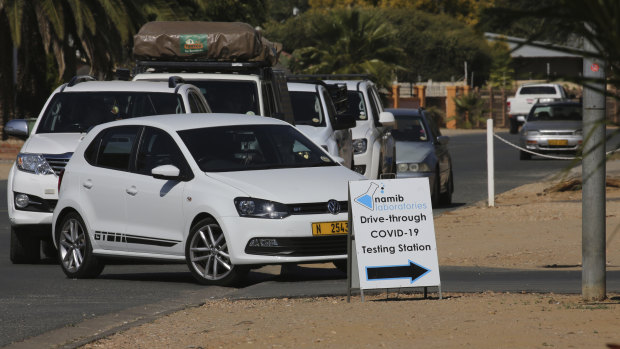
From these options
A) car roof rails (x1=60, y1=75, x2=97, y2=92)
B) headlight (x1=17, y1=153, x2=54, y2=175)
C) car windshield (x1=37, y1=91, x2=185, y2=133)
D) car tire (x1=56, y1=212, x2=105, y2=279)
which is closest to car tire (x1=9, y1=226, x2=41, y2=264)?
headlight (x1=17, y1=153, x2=54, y2=175)

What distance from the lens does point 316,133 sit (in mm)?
17766

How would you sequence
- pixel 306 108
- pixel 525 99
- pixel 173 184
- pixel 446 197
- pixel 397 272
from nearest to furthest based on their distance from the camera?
pixel 397 272, pixel 173 184, pixel 306 108, pixel 446 197, pixel 525 99

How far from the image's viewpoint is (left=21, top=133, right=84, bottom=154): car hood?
45.2 ft

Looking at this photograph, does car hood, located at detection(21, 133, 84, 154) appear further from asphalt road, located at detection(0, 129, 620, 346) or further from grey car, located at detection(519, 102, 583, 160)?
grey car, located at detection(519, 102, 583, 160)

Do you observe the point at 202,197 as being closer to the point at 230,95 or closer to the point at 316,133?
the point at 230,95

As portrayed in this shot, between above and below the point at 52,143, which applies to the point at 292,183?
below

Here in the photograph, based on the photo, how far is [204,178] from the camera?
38.3 feet

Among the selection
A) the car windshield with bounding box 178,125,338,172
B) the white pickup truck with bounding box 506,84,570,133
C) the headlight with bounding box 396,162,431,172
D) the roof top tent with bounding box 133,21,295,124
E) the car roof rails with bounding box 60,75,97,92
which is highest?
the roof top tent with bounding box 133,21,295,124

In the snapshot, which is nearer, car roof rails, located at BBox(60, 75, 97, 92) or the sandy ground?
the sandy ground

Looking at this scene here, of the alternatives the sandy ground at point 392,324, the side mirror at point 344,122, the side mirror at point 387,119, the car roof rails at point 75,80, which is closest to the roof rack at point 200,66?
the side mirror at point 344,122

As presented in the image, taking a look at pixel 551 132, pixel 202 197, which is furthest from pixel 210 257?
pixel 551 132

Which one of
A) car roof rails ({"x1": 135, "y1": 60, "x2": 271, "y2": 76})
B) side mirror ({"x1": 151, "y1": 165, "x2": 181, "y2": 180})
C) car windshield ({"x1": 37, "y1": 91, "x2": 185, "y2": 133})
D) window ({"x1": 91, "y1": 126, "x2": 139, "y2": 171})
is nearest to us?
side mirror ({"x1": 151, "y1": 165, "x2": 181, "y2": 180})

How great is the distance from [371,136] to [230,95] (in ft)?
13.4

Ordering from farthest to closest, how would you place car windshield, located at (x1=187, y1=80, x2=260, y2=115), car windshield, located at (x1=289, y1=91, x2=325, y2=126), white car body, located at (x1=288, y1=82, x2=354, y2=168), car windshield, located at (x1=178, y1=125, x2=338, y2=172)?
car windshield, located at (x1=289, y1=91, x2=325, y2=126) → white car body, located at (x1=288, y1=82, x2=354, y2=168) → car windshield, located at (x1=187, y1=80, x2=260, y2=115) → car windshield, located at (x1=178, y1=125, x2=338, y2=172)
